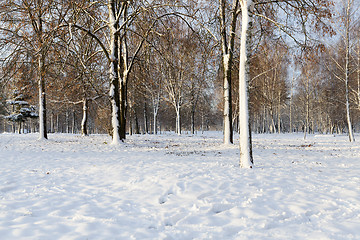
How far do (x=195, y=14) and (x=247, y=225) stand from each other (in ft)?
38.7

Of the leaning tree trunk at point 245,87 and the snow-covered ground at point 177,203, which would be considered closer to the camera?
the snow-covered ground at point 177,203

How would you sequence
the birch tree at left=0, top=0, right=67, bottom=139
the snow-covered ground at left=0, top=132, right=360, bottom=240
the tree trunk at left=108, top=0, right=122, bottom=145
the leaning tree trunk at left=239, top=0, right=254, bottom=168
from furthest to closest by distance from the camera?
the tree trunk at left=108, top=0, right=122, bottom=145 < the birch tree at left=0, top=0, right=67, bottom=139 < the leaning tree trunk at left=239, top=0, right=254, bottom=168 < the snow-covered ground at left=0, top=132, right=360, bottom=240

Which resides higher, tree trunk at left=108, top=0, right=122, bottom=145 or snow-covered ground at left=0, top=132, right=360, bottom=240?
tree trunk at left=108, top=0, right=122, bottom=145

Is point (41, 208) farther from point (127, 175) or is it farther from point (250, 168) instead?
point (250, 168)

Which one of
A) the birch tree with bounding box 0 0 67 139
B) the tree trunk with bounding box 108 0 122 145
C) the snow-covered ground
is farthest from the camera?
the tree trunk with bounding box 108 0 122 145

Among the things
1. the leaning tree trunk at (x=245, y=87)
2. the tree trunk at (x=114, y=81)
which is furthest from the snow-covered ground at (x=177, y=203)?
the tree trunk at (x=114, y=81)

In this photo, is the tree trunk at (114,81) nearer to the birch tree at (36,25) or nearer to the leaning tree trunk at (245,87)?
the birch tree at (36,25)

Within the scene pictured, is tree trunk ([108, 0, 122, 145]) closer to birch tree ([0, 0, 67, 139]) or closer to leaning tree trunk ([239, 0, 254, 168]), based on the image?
birch tree ([0, 0, 67, 139])

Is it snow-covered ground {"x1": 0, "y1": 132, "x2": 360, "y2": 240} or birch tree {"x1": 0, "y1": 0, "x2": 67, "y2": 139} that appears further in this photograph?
birch tree {"x1": 0, "y1": 0, "x2": 67, "y2": 139}

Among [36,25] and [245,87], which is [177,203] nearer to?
[245,87]

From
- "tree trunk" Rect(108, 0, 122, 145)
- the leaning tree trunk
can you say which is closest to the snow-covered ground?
the leaning tree trunk

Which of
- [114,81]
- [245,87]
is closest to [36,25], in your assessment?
[114,81]

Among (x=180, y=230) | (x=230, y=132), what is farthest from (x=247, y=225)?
(x=230, y=132)

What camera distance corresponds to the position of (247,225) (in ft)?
10.1
